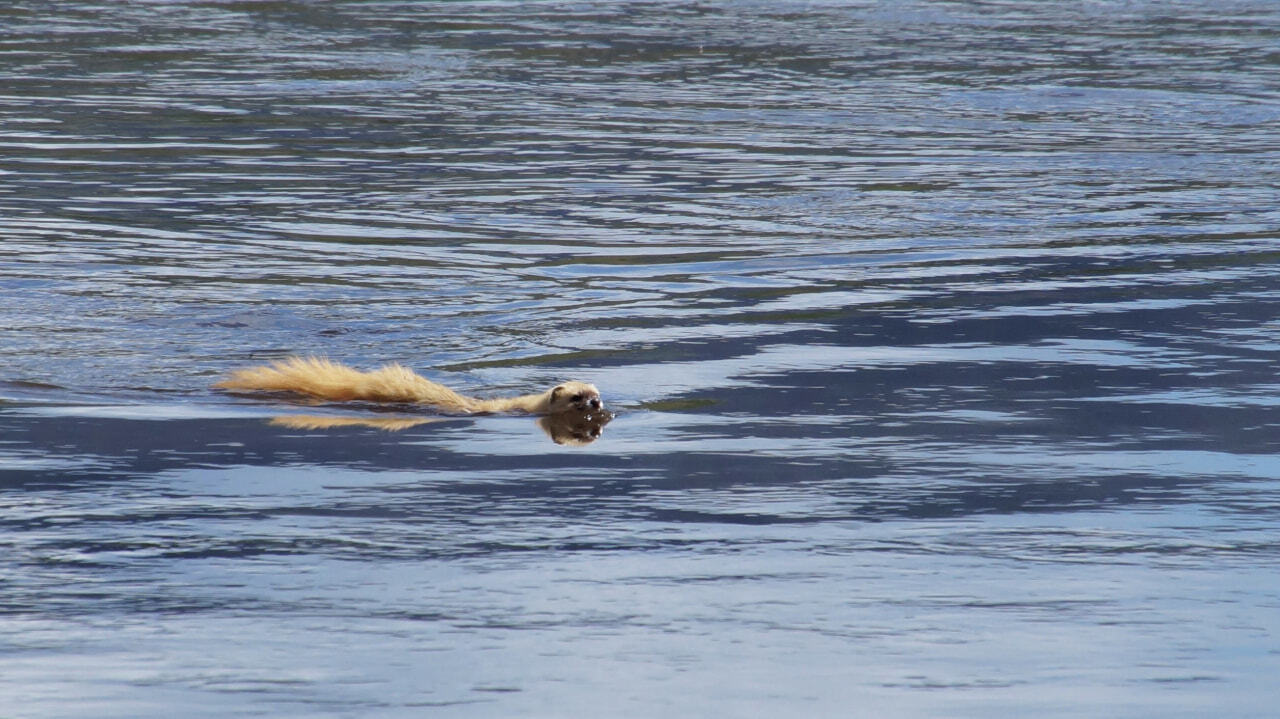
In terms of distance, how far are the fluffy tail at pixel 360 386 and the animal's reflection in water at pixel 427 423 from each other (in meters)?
0.12

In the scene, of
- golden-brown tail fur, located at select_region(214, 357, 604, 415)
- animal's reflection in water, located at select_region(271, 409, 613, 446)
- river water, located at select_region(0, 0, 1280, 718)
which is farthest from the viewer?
golden-brown tail fur, located at select_region(214, 357, 604, 415)

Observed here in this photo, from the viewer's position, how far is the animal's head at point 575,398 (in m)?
9.67

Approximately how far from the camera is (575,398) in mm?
9727

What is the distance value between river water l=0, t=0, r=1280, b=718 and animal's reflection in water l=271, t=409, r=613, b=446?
0.08 m

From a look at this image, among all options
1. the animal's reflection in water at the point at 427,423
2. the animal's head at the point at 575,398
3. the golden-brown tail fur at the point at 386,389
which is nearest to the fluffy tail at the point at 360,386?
the golden-brown tail fur at the point at 386,389

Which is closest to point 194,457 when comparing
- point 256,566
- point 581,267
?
point 256,566

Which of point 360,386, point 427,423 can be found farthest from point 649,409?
point 360,386

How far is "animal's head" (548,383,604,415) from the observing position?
A: 31.7ft

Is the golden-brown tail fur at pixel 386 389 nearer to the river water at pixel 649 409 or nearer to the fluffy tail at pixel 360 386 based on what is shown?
the fluffy tail at pixel 360 386

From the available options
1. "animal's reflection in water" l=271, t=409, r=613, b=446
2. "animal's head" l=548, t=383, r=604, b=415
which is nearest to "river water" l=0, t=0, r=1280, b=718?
"animal's reflection in water" l=271, t=409, r=613, b=446

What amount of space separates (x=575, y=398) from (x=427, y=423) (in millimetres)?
696

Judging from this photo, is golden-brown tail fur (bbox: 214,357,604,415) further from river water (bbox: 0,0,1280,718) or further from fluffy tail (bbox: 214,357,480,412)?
river water (bbox: 0,0,1280,718)

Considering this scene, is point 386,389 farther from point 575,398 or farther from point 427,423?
point 575,398

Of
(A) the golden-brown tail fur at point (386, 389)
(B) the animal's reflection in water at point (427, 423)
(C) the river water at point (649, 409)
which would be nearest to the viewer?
(C) the river water at point (649, 409)
